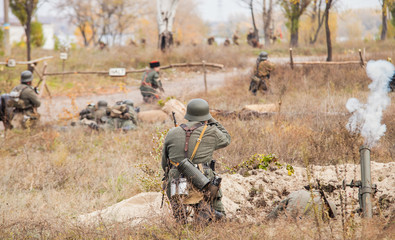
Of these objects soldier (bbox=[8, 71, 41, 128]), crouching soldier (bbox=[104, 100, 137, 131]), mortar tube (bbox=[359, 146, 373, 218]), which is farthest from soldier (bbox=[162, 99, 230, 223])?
soldier (bbox=[8, 71, 41, 128])

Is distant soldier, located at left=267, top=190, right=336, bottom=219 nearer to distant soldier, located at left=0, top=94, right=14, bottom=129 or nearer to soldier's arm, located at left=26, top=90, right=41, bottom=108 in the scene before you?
soldier's arm, located at left=26, top=90, right=41, bottom=108

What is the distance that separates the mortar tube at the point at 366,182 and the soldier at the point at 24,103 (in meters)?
7.17

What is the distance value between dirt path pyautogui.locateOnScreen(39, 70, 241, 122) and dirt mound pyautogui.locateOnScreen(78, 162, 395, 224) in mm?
4960

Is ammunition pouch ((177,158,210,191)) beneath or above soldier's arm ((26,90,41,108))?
beneath

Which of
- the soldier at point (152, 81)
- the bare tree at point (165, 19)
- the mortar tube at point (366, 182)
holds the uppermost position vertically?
the bare tree at point (165, 19)

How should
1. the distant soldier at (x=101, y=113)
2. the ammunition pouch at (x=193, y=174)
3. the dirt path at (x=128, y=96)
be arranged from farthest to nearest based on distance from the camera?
the dirt path at (x=128, y=96) → the distant soldier at (x=101, y=113) → the ammunition pouch at (x=193, y=174)

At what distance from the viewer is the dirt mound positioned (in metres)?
5.04

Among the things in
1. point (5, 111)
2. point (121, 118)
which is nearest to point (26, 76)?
point (5, 111)

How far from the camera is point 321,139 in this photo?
714 cm

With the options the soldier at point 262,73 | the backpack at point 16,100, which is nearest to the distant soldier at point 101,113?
the backpack at point 16,100

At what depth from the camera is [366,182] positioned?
12.9ft

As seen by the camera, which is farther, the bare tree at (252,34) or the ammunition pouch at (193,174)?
the bare tree at (252,34)

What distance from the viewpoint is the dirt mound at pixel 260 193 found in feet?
16.5

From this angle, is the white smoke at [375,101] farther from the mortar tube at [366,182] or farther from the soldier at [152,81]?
the soldier at [152,81]
